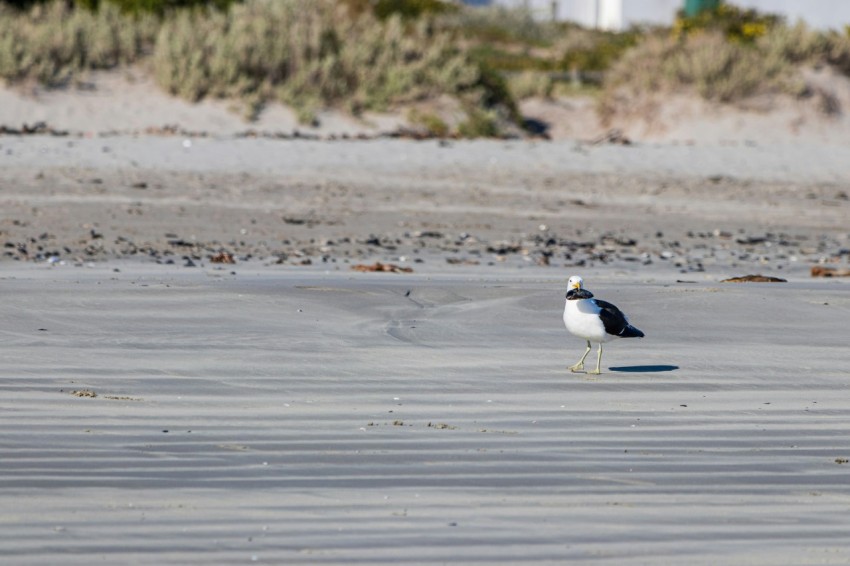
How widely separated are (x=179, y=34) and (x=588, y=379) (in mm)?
15717

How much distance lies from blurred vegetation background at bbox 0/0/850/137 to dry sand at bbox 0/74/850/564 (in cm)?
524

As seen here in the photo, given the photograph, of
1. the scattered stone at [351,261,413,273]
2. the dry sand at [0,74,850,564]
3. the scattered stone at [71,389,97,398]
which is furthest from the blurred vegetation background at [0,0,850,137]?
the scattered stone at [71,389,97,398]

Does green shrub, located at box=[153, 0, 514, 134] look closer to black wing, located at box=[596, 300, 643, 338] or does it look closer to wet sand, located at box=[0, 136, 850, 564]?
wet sand, located at box=[0, 136, 850, 564]

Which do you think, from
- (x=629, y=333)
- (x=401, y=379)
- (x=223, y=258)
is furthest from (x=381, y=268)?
(x=401, y=379)

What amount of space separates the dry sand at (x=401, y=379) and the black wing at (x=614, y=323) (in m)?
0.22

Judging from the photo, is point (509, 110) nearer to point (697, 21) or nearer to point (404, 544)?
point (697, 21)

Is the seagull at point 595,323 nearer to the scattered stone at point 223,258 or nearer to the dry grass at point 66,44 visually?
the scattered stone at point 223,258

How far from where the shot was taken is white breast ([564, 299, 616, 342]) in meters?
7.57

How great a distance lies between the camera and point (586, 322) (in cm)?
759

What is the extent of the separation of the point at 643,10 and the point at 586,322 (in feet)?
146

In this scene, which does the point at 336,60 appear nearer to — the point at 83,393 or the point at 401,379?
the point at 401,379

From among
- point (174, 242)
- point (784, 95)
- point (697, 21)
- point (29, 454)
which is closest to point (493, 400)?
point (29, 454)

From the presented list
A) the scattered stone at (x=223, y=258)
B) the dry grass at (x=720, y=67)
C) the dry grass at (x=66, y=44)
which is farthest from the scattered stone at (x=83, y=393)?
the dry grass at (x=720, y=67)

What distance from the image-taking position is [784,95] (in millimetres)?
23234
